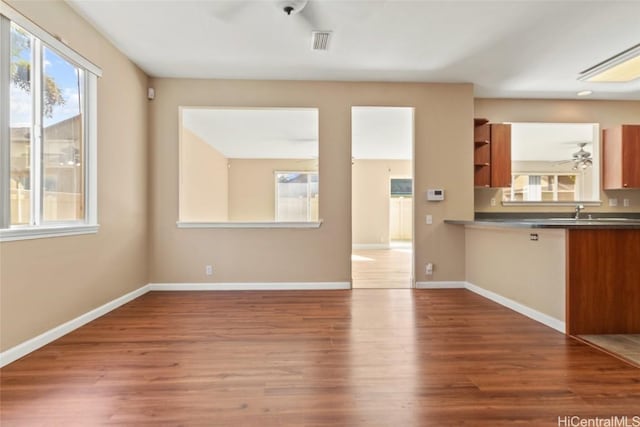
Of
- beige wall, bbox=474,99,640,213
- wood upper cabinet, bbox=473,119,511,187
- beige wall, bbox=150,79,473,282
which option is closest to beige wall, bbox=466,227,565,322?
beige wall, bbox=150,79,473,282

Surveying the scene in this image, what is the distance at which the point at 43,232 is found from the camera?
2502 mm

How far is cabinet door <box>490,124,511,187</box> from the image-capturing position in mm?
4824

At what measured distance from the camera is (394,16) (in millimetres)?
2930

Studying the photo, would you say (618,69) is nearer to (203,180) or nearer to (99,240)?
(99,240)

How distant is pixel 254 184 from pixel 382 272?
5559 millimetres

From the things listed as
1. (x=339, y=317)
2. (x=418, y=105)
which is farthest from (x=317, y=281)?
(x=418, y=105)

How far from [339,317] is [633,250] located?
2492mm

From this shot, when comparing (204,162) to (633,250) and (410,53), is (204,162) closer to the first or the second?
(410,53)

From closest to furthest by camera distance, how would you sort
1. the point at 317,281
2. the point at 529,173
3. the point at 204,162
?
the point at 317,281 < the point at 204,162 < the point at 529,173

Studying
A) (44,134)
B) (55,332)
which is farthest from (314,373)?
(44,134)

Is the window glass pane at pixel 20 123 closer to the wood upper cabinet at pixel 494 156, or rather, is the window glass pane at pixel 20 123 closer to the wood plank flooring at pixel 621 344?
the wood plank flooring at pixel 621 344

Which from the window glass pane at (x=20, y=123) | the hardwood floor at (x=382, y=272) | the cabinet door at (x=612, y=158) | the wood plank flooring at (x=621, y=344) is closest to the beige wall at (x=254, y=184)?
the hardwood floor at (x=382, y=272)

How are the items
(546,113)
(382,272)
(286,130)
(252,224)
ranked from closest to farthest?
(252,224), (546,113), (382,272), (286,130)

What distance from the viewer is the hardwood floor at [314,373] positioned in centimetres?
170
